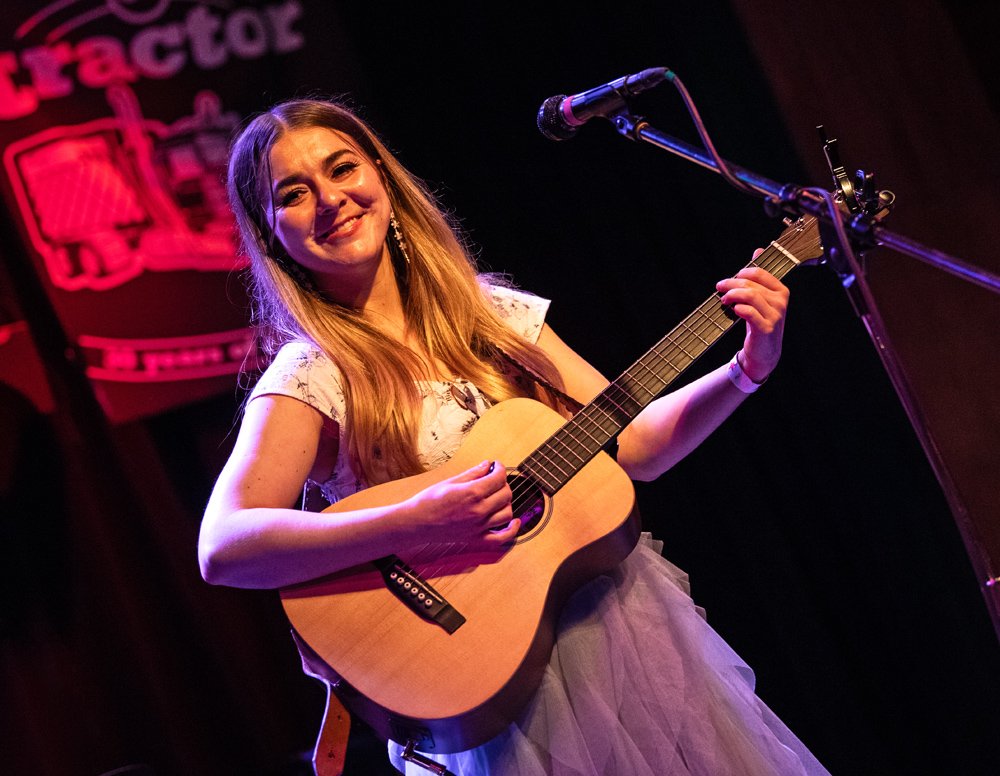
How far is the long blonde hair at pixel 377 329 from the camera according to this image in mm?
2092

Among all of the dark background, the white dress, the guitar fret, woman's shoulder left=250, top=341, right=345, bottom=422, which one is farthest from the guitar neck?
the dark background

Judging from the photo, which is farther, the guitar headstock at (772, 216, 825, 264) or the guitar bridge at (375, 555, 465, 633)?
the guitar headstock at (772, 216, 825, 264)

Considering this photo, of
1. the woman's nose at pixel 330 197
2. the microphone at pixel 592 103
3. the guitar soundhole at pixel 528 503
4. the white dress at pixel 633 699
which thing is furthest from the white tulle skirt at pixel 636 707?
the woman's nose at pixel 330 197

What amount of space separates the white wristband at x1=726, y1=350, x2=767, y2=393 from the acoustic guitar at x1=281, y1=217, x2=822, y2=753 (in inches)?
3.3

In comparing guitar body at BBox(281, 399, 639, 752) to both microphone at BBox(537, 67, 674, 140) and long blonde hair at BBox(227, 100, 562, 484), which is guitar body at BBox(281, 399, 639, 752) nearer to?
long blonde hair at BBox(227, 100, 562, 484)

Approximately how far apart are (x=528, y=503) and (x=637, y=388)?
0.36 m

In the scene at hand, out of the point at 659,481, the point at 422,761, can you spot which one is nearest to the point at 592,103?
the point at 422,761

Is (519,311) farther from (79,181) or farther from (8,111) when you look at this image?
(8,111)

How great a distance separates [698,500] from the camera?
3350mm

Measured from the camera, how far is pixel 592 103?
71.8 inches

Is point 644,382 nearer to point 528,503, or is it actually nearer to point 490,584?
point 528,503

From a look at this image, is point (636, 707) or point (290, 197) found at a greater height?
point (290, 197)

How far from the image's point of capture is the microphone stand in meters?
1.35

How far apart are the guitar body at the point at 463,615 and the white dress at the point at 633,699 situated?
64 mm
